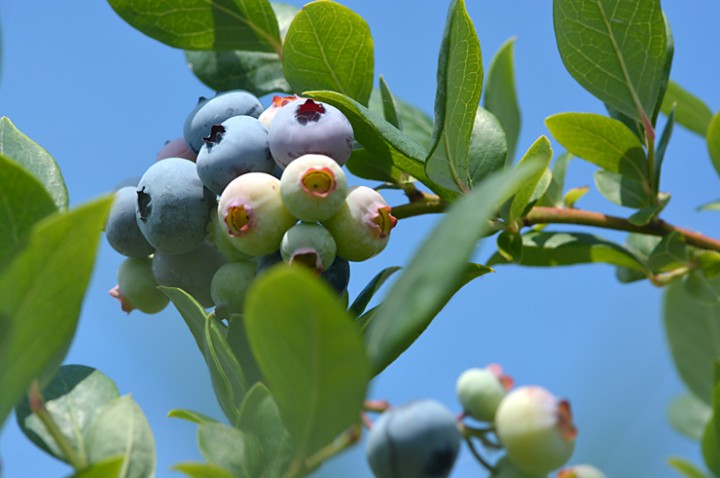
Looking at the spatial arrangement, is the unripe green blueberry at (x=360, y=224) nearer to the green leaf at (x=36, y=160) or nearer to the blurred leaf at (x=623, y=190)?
the green leaf at (x=36, y=160)

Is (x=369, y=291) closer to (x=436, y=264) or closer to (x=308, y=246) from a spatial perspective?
(x=308, y=246)

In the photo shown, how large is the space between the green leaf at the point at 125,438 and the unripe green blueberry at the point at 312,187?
0.25m

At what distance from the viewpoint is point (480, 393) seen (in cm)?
71

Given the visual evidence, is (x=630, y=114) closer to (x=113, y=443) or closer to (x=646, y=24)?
(x=646, y=24)

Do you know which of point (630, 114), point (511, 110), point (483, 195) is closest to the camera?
point (483, 195)

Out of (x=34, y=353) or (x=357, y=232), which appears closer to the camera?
(x=34, y=353)

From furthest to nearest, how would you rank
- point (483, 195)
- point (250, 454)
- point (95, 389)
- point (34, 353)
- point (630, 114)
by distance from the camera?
point (630, 114) → point (95, 389) → point (250, 454) → point (34, 353) → point (483, 195)

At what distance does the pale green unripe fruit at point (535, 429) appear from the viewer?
671 millimetres

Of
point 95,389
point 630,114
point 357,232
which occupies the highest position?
point 630,114

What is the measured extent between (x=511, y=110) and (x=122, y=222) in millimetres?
752

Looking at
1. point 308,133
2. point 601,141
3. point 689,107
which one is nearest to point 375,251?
point 308,133

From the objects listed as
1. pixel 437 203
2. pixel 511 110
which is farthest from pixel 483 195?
pixel 511 110

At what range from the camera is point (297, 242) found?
0.91 m

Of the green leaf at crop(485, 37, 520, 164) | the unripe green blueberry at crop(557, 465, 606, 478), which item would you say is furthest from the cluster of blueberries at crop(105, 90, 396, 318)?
the green leaf at crop(485, 37, 520, 164)
